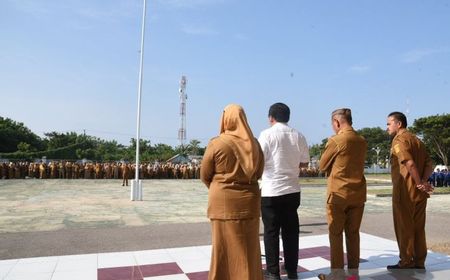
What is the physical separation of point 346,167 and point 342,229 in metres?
0.65

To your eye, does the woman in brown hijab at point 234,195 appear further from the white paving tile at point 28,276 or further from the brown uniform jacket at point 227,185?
the white paving tile at point 28,276

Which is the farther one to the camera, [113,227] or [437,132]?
[437,132]

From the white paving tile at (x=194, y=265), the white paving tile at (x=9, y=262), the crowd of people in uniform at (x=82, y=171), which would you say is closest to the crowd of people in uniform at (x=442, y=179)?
the crowd of people in uniform at (x=82, y=171)

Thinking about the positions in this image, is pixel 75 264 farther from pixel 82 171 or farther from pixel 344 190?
→ pixel 82 171

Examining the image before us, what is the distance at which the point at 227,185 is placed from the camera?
3.22 metres

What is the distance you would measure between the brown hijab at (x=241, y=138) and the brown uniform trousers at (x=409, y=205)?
89.2 inches

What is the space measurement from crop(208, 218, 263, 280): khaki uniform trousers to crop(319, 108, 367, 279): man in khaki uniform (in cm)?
131

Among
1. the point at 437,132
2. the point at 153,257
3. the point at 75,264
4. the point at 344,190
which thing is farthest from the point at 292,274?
the point at 437,132

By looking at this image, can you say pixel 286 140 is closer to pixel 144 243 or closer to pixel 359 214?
pixel 359 214

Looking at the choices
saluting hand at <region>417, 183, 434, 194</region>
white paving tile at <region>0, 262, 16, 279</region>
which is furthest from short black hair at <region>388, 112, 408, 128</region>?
white paving tile at <region>0, 262, 16, 279</region>

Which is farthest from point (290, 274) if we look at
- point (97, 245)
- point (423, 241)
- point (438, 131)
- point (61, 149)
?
point (61, 149)

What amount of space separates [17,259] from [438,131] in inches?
1917

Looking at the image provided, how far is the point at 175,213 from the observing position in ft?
34.3

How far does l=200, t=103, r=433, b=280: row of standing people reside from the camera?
3.22 m
